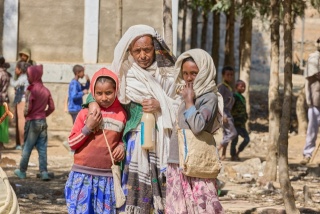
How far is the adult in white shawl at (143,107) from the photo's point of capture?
7762mm

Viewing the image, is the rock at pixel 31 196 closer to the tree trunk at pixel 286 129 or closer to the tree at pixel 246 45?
the tree trunk at pixel 286 129

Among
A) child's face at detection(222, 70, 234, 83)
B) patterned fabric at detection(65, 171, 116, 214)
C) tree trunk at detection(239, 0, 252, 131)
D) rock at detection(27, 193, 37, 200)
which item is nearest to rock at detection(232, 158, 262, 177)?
child's face at detection(222, 70, 234, 83)

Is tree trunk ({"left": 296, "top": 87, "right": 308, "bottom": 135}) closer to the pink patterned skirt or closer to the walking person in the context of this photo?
the walking person

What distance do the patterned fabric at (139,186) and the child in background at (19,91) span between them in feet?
30.2

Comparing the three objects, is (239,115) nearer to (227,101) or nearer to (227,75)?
(227,101)

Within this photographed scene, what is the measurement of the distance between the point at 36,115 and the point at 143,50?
17.9 ft

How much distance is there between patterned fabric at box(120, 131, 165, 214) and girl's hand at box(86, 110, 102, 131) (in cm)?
39

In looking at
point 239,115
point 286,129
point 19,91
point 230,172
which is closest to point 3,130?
point 19,91

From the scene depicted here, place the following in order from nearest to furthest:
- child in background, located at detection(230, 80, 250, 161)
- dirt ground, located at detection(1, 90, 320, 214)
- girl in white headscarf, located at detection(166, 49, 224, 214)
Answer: girl in white headscarf, located at detection(166, 49, 224, 214) → dirt ground, located at detection(1, 90, 320, 214) → child in background, located at detection(230, 80, 250, 161)

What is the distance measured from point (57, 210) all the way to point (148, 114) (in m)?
3.13

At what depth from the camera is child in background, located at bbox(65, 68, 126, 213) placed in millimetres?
7559

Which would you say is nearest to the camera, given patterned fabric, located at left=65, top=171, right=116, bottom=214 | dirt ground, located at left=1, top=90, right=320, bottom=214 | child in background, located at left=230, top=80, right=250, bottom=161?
patterned fabric, located at left=65, top=171, right=116, bottom=214

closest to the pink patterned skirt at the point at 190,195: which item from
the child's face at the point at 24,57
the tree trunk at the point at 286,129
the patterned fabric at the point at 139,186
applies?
the patterned fabric at the point at 139,186

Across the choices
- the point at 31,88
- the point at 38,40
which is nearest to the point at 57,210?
the point at 31,88
